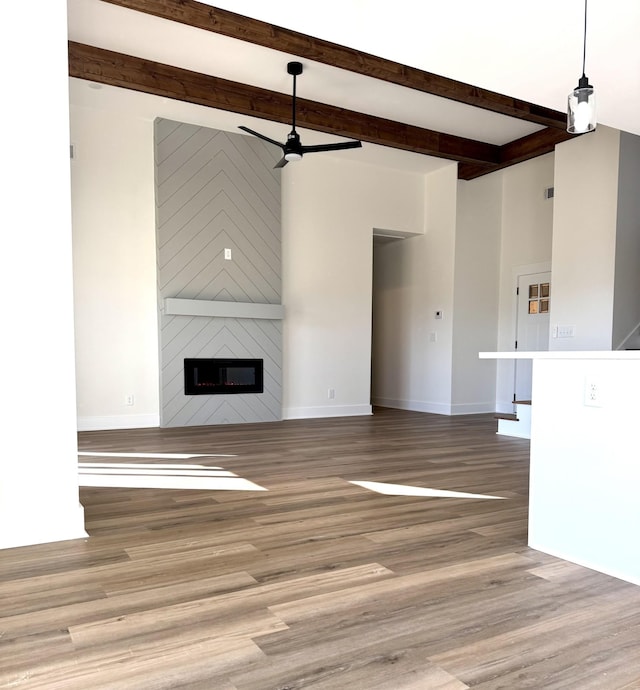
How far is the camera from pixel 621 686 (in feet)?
4.53

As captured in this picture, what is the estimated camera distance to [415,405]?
805 centimetres

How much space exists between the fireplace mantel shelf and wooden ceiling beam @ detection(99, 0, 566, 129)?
2.75m

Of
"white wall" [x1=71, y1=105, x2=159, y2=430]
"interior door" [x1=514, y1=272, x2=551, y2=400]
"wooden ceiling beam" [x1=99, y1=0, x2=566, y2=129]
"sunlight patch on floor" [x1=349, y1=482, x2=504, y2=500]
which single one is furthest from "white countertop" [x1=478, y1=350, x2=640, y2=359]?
"interior door" [x1=514, y1=272, x2=551, y2=400]

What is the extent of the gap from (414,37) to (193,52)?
2.25m

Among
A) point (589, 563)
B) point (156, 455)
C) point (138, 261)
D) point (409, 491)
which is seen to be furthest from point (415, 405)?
point (589, 563)

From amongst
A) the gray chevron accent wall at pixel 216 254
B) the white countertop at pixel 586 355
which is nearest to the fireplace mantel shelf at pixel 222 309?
the gray chevron accent wall at pixel 216 254

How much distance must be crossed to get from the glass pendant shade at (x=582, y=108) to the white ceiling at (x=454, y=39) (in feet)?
3.79

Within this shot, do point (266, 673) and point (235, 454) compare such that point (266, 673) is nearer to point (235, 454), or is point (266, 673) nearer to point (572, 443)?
point (572, 443)

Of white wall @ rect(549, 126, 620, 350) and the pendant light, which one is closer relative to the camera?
the pendant light

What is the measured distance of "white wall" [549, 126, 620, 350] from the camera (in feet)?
18.2

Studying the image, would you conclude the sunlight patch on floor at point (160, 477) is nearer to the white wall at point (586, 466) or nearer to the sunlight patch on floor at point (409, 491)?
the sunlight patch on floor at point (409, 491)

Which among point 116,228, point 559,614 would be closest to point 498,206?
point 116,228

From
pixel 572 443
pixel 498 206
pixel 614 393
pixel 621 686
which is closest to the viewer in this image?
pixel 621 686

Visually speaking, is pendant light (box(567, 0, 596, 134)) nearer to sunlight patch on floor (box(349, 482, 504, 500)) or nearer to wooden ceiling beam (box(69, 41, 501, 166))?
sunlight patch on floor (box(349, 482, 504, 500))
